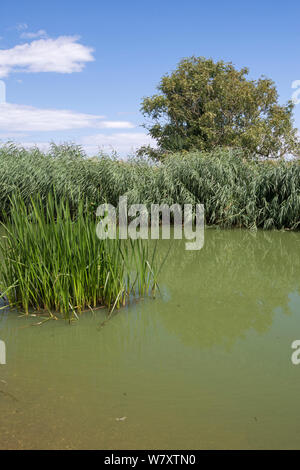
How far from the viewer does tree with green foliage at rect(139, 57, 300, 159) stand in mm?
20594

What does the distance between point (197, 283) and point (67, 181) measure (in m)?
5.11

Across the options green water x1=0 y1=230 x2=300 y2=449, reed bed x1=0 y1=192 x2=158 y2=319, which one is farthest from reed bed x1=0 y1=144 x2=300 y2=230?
reed bed x1=0 y1=192 x2=158 y2=319

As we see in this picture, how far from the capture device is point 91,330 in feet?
11.0

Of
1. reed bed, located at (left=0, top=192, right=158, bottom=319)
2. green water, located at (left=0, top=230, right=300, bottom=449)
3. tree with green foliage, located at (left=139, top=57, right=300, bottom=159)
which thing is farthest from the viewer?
tree with green foliage, located at (left=139, top=57, right=300, bottom=159)

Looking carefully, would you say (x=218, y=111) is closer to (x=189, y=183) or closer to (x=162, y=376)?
(x=189, y=183)

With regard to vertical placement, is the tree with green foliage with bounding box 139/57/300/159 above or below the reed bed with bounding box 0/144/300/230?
above

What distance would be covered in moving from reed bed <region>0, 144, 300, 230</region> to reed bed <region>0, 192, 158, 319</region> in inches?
197

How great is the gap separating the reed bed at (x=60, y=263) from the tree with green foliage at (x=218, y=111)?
17.2m

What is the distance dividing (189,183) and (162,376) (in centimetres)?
671

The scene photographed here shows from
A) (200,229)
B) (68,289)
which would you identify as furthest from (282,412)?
(200,229)

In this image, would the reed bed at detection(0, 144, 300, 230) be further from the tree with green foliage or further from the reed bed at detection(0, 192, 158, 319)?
the tree with green foliage

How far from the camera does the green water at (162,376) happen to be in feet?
6.75

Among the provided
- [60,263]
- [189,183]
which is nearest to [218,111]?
[189,183]

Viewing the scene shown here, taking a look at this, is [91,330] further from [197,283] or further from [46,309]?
[197,283]
